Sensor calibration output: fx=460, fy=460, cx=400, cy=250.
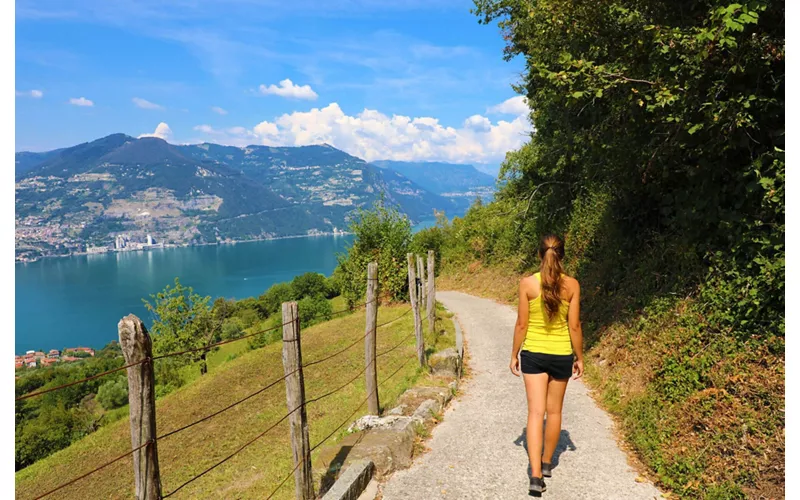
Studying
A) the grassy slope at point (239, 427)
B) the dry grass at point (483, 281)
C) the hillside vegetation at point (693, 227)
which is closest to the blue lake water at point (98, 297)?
the dry grass at point (483, 281)

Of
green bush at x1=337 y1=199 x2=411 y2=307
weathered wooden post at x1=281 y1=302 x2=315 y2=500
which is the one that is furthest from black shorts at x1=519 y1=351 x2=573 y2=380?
green bush at x1=337 y1=199 x2=411 y2=307

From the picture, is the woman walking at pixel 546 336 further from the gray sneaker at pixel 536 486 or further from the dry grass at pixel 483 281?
the dry grass at pixel 483 281

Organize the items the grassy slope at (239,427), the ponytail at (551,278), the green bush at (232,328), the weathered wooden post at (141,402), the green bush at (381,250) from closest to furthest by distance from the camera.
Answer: the weathered wooden post at (141,402)
the ponytail at (551,278)
the grassy slope at (239,427)
the green bush at (381,250)
the green bush at (232,328)

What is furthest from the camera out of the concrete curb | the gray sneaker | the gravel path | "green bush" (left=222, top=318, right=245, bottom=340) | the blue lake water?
the blue lake water

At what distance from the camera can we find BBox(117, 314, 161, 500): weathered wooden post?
293 cm

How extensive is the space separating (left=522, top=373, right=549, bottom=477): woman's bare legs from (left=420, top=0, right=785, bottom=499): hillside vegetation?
5.39 ft

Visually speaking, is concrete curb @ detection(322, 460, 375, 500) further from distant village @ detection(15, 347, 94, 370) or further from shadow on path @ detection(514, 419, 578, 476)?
distant village @ detection(15, 347, 94, 370)

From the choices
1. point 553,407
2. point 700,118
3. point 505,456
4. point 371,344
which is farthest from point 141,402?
point 700,118

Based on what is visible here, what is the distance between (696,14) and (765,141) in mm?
2324

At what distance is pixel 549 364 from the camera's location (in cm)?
482

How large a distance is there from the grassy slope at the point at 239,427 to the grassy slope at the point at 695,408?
420 centimetres

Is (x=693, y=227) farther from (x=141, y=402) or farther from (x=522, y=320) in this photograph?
(x=141, y=402)

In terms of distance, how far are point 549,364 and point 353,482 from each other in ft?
7.87

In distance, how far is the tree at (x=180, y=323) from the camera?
37906 mm
